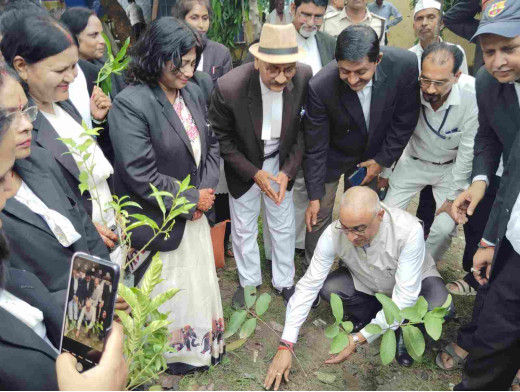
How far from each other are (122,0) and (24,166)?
5.25 metres

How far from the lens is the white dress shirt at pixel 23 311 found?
1291 millimetres

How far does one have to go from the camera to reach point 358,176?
3.29 m

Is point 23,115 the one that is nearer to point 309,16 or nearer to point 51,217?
point 51,217

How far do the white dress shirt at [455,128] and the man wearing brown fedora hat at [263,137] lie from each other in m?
0.83

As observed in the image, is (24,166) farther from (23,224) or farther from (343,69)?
(343,69)

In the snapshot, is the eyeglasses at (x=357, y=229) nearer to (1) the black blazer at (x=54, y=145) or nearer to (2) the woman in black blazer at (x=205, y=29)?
(1) the black blazer at (x=54, y=145)

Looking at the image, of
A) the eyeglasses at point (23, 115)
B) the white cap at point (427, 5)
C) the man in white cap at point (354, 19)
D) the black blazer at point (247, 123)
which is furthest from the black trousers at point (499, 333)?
the man in white cap at point (354, 19)

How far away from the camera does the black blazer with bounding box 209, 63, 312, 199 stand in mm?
2920

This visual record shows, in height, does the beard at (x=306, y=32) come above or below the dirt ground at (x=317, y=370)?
above

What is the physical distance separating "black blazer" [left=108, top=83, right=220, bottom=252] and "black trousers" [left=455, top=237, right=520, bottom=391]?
57.4 inches

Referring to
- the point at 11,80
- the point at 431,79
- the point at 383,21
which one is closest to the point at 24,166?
the point at 11,80

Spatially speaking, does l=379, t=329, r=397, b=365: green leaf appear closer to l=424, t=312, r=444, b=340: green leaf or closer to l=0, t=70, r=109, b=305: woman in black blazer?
l=424, t=312, r=444, b=340: green leaf

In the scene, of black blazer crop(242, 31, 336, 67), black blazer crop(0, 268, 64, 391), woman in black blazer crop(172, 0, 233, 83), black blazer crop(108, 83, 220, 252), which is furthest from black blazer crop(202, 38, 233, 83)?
black blazer crop(0, 268, 64, 391)

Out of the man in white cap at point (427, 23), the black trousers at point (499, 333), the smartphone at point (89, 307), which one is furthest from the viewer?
the man in white cap at point (427, 23)
